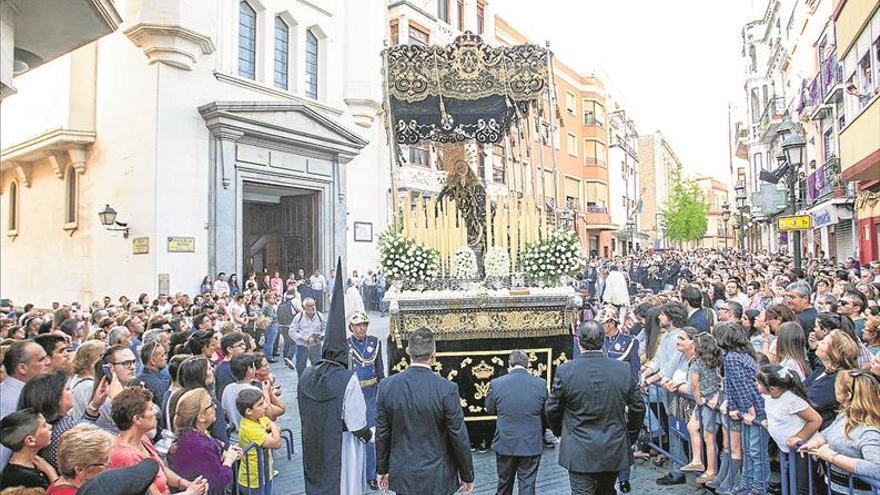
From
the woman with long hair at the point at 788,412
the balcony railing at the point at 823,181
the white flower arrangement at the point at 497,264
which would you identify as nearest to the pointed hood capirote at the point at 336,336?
the woman with long hair at the point at 788,412

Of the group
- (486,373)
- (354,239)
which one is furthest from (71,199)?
(486,373)

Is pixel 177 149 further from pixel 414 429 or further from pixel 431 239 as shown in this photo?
pixel 414 429

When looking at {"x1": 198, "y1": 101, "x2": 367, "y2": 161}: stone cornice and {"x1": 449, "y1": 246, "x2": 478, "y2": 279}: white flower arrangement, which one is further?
{"x1": 198, "y1": 101, "x2": 367, "y2": 161}: stone cornice

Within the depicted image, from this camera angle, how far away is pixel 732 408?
553 centimetres

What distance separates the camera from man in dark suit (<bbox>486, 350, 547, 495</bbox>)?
5160 millimetres

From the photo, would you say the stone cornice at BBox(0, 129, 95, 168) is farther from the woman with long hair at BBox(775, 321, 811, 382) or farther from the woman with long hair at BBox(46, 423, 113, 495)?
the woman with long hair at BBox(775, 321, 811, 382)

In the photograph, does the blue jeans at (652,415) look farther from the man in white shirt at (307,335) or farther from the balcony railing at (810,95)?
the balcony railing at (810,95)

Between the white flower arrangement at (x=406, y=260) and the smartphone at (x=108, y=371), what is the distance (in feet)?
12.1

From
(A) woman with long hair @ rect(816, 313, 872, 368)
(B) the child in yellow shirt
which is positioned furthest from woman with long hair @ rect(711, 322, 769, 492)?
(B) the child in yellow shirt

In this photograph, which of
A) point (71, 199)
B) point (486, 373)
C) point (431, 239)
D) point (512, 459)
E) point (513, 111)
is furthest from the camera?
point (71, 199)

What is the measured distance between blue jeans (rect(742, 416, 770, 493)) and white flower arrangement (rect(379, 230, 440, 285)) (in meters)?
4.29

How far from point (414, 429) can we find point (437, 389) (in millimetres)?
330

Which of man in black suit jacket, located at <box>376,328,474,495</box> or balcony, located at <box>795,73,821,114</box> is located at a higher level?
balcony, located at <box>795,73,821,114</box>

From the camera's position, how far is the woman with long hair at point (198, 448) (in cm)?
427
